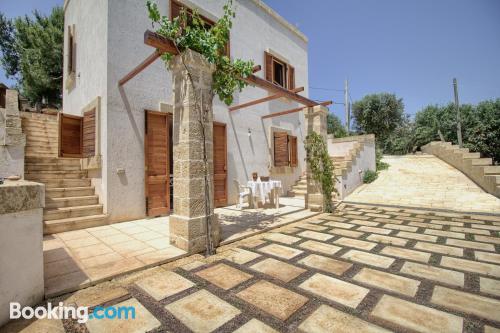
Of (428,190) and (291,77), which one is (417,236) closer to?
(428,190)

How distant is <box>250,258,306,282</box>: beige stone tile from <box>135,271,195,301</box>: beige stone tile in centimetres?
84

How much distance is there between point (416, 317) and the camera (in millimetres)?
1796

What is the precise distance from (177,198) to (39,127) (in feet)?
23.7

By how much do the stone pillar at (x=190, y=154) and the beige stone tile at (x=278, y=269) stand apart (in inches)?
39.0

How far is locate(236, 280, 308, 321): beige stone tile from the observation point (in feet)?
6.28

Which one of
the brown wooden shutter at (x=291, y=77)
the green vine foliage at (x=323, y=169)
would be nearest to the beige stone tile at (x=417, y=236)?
the green vine foliage at (x=323, y=169)

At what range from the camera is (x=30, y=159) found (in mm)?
5445

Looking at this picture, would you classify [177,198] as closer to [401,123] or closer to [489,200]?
[489,200]

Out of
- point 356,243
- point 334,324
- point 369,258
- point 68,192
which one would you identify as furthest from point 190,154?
point 68,192

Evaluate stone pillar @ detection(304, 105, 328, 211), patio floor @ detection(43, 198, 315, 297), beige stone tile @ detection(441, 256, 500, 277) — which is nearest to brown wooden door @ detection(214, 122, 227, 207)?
patio floor @ detection(43, 198, 315, 297)

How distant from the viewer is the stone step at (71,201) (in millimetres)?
4730

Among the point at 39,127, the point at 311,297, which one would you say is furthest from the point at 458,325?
the point at 39,127

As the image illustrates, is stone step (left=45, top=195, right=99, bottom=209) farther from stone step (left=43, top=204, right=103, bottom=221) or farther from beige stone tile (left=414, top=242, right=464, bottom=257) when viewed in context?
beige stone tile (left=414, top=242, right=464, bottom=257)

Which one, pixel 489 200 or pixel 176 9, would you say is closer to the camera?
pixel 176 9
